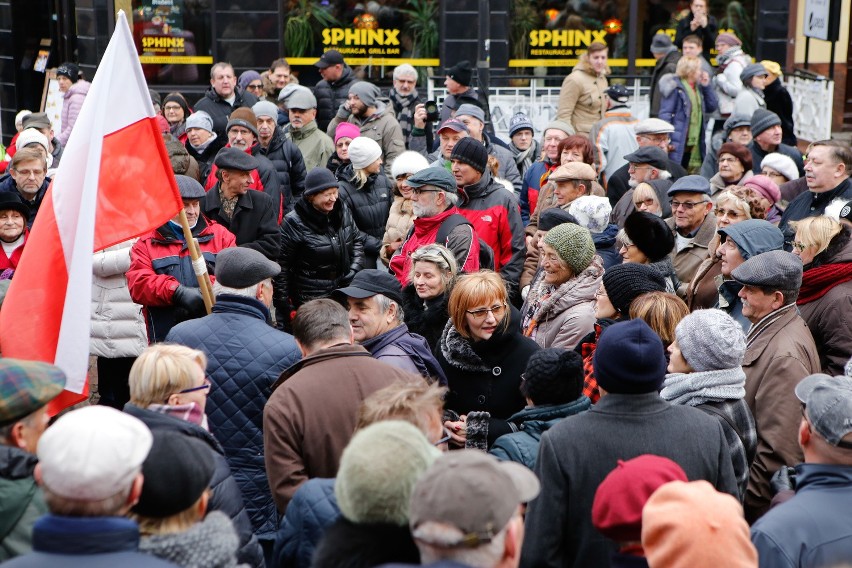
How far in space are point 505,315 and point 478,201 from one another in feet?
8.18

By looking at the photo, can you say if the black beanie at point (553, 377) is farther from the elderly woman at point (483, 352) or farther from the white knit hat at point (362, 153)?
the white knit hat at point (362, 153)

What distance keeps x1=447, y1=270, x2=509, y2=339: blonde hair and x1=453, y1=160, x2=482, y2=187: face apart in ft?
7.66

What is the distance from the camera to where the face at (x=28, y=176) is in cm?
768

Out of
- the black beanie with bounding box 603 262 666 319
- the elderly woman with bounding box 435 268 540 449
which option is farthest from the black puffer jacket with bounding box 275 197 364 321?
the black beanie with bounding box 603 262 666 319

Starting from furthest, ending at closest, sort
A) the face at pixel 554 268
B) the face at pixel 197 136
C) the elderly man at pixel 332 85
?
the elderly man at pixel 332 85
the face at pixel 197 136
the face at pixel 554 268

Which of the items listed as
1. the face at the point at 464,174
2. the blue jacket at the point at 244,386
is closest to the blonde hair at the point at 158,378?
the blue jacket at the point at 244,386

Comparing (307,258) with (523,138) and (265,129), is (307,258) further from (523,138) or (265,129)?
(523,138)

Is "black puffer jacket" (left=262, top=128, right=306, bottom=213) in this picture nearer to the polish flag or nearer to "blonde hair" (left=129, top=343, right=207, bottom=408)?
the polish flag

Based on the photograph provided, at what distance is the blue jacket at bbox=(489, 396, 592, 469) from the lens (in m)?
4.19

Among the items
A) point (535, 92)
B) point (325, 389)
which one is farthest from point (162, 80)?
point (325, 389)

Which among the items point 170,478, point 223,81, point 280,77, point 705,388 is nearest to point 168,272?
point 705,388

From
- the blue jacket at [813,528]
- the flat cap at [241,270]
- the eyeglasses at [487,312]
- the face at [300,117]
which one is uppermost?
the face at [300,117]

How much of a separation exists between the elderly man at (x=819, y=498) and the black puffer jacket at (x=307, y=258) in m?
4.43

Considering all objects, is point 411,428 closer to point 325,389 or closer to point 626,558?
point 626,558
